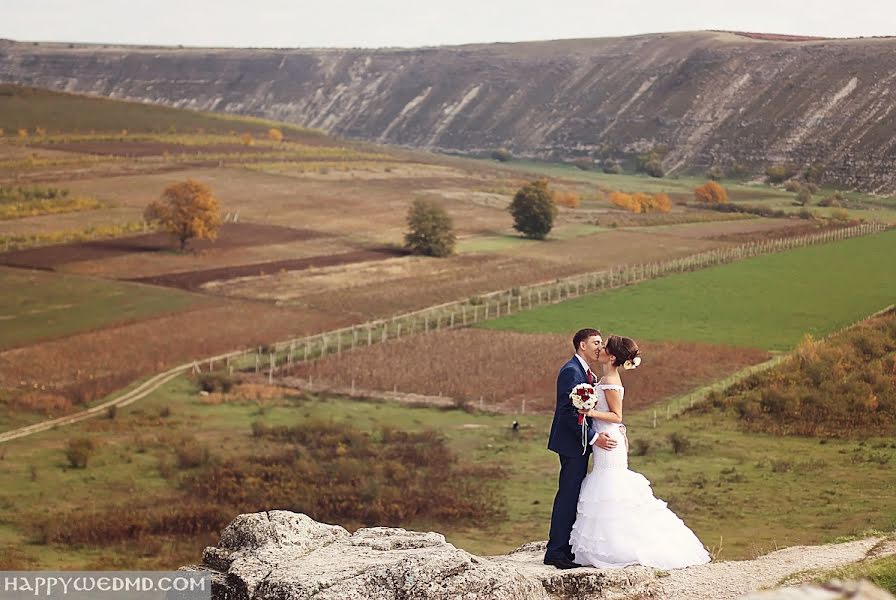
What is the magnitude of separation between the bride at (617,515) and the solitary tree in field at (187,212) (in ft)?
232

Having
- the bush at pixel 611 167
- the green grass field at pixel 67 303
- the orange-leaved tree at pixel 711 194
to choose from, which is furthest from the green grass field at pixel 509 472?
the bush at pixel 611 167

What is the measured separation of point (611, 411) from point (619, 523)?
1262 millimetres

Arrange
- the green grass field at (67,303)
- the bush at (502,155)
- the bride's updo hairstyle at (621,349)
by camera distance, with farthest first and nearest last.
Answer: the bush at (502,155) < the green grass field at (67,303) < the bride's updo hairstyle at (621,349)

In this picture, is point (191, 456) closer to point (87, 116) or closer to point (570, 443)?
point (570, 443)

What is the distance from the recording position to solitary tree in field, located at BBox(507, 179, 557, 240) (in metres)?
93.8

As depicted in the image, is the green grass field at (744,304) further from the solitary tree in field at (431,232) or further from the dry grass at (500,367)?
the solitary tree in field at (431,232)

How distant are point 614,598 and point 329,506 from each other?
20.8 m

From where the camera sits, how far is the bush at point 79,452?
36812 millimetres

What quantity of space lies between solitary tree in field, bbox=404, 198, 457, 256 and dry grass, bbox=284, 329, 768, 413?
26.2 metres

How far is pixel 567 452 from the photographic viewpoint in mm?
14070

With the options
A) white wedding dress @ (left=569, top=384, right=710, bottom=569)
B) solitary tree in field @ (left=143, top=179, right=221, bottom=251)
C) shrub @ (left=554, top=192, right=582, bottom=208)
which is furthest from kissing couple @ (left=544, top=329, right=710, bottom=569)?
shrub @ (left=554, top=192, right=582, bottom=208)

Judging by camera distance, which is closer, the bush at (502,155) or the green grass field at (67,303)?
the green grass field at (67,303)

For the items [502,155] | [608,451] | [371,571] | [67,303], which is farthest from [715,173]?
[371,571]

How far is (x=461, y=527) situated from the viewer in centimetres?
3067
